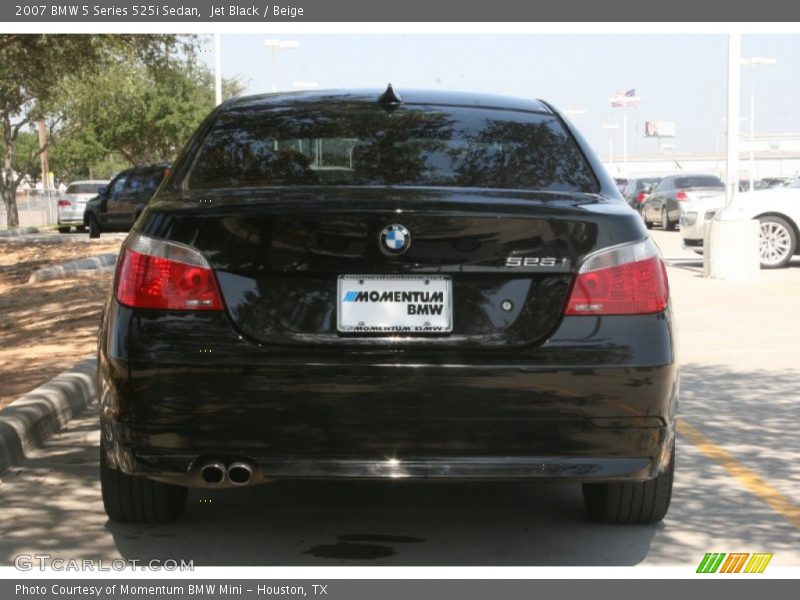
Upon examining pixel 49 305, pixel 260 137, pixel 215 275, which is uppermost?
pixel 260 137

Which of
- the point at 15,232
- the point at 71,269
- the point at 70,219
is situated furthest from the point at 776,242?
the point at 70,219

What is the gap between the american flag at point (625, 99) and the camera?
11716 cm

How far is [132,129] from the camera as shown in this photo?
72750 mm

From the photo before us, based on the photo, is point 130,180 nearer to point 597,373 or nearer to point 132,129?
point 597,373

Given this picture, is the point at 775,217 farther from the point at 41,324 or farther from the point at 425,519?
the point at 425,519

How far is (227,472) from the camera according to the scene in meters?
4.74

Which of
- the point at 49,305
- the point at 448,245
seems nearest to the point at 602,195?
the point at 448,245

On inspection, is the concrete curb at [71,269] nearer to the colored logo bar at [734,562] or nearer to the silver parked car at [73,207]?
the colored logo bar at [734,562]

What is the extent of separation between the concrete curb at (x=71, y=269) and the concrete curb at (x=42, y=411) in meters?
10.6

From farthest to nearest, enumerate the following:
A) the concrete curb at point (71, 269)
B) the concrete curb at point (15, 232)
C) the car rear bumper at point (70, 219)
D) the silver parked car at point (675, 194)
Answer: the car rear bumper at point (70, 219) < the concrete curb at point (15, 232) < the silver parked car at point (675, 194) < the concrete curb at point (71, 269)

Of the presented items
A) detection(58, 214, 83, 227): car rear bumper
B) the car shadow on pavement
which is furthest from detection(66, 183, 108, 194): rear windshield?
the car shadow on pavement

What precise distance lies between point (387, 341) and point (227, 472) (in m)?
0.69

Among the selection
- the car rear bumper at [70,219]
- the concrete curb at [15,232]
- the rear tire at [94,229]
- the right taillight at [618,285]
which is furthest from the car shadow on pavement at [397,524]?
the car rear bumper at [70,219]
